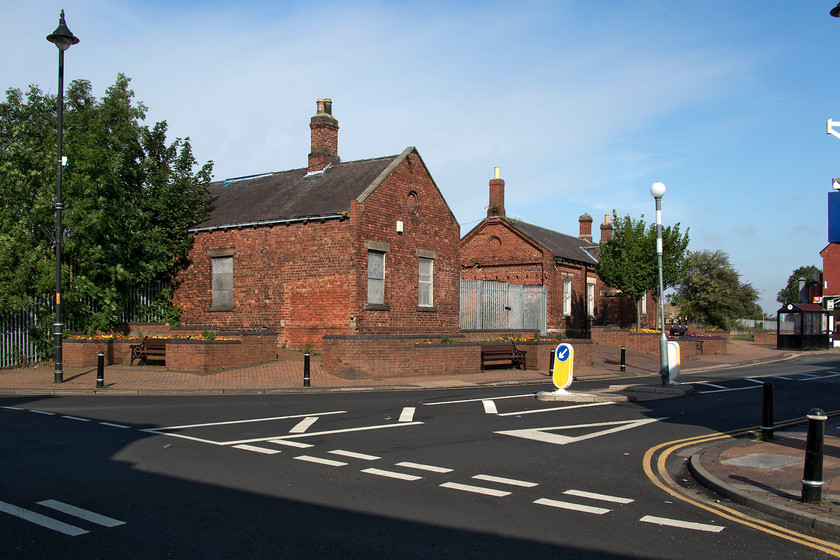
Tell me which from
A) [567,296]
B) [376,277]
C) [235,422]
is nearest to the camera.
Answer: [235,422]

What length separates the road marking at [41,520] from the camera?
219 inches

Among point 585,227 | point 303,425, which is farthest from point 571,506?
point 585,227

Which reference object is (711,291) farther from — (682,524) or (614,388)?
(682,524)

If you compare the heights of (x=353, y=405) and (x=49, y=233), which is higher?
(x=49, y=233)

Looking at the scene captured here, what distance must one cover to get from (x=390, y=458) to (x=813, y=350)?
1458 inches

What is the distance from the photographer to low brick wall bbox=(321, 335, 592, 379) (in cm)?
1900

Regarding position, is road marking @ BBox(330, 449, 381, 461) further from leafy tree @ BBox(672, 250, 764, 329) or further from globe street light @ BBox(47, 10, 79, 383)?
leafy tree @ BBox(672, 250, 764, 329)

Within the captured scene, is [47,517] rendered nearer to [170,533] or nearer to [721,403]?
[170,533]

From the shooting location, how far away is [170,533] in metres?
5.54

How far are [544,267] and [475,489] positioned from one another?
2947 centimetres

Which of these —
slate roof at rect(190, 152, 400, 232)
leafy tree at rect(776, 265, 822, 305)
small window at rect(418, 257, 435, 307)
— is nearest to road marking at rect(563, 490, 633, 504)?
slate roof at rect(190, 152, 400, 232)

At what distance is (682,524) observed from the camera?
6.02m

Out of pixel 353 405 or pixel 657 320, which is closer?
pixel 353 405

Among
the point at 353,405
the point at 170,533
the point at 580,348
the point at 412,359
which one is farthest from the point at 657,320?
the point at 170,533
